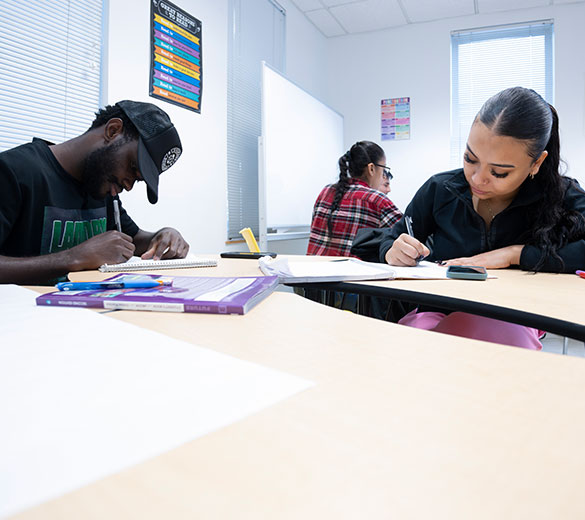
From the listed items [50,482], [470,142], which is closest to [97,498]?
[50,482]

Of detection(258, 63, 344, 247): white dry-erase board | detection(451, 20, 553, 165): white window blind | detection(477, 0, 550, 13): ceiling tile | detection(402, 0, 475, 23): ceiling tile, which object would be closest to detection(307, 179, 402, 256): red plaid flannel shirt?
detection(258, 63, 344, 247): white dry-erase board

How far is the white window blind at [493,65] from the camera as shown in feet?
11.6

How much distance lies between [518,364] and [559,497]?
202 millimetres

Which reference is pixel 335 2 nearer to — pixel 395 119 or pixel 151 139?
pixel 395 119

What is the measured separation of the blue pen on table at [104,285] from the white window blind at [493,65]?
142 inches

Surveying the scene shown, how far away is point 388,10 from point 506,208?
10.3ft

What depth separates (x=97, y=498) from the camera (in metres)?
0.19

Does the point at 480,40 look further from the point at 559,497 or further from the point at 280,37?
the point at 559,497

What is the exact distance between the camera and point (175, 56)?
2260 millimetres

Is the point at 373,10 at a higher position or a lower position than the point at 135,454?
higher

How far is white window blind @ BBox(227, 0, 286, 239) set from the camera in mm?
2799

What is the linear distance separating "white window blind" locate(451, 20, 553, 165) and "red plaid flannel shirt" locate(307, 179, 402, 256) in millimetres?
1927

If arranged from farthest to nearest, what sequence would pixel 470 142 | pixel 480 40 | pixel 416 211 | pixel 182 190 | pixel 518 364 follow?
pixel 480 40
pixel 182 190
pixel 416 211
pixel 470 142
pixel 518 364

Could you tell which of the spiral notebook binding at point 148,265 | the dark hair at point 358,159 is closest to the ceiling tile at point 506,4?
the dark hair at point 358,159
